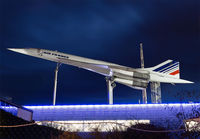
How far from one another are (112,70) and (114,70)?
0.20 m

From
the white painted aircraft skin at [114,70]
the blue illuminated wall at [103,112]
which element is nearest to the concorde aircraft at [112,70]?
the white painted aircraft skin at [114,70]

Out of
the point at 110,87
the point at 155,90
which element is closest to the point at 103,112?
the point at 110,87

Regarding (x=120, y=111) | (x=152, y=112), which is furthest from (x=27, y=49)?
(x=152, y=112)

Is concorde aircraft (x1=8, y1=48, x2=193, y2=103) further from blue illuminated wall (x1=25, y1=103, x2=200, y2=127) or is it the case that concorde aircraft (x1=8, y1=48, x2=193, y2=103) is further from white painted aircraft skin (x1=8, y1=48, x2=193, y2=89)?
blue illuminated wall (x1=25, y1=103, x2=200, y2=127)

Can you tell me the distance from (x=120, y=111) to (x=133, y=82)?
10.3 ft

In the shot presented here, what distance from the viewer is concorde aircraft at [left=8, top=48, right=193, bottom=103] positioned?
17.1 m

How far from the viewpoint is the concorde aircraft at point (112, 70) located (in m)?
17.1

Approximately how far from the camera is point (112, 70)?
18750 mm

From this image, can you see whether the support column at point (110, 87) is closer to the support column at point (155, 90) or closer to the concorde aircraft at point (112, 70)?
the concorde aircraft at point (112, 70)

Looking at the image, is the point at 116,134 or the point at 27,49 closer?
the point at 116,134

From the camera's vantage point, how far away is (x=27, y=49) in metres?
17.2

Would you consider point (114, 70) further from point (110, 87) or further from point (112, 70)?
point (110, 87)

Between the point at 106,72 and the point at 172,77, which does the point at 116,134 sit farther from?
the point at 172,77

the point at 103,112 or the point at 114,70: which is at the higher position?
the point at 114,70
